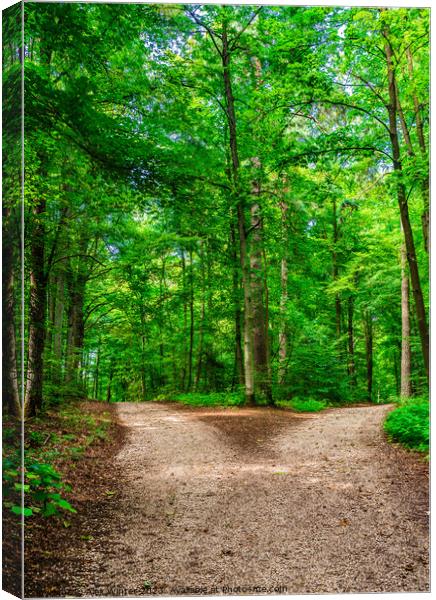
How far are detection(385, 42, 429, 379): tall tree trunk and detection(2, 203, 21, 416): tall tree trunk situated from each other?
9.08 ft

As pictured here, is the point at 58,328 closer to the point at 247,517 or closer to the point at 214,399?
the point at 214,399

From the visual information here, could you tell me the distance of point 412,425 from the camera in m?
3.13

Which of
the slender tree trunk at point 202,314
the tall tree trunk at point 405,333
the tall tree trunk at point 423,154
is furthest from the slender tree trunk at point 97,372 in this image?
the tall tree trunk at point 423,154

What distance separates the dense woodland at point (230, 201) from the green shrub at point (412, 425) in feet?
0.34

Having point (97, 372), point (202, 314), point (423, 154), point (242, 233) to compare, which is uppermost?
point (423, 154)

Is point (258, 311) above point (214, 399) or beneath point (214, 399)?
above

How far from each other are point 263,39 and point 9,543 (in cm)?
386

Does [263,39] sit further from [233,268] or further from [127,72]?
[233,268]

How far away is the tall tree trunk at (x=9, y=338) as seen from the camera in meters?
2.77

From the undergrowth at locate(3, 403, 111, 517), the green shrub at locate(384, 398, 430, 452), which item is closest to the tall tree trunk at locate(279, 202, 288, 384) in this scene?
the green shrub at locate(384, 398, 430, 452)

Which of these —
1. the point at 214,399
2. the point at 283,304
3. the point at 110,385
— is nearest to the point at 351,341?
the point at 283,304

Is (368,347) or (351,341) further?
(368,347)

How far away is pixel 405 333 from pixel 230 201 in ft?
5.50

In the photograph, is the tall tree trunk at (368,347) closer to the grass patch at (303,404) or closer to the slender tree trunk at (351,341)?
the slender tree trunk at (351,341)
